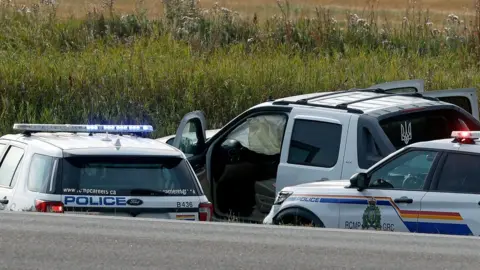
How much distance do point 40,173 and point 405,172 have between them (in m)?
3.12

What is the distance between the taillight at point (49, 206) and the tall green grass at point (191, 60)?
7.96m

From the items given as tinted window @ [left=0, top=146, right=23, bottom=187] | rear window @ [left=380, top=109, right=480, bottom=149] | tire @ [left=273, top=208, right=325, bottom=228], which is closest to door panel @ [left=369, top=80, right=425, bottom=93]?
rear window @ [left=380, top=109, right=480, bottom=149]

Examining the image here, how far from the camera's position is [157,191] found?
380 inches

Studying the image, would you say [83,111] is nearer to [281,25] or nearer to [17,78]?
[17,78]

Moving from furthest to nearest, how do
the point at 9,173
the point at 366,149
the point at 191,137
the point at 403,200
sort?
the point at 191,137
the point at 366,149
the point at 9,173
the point at 403,200

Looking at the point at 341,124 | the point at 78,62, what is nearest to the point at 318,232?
the point at 341,124

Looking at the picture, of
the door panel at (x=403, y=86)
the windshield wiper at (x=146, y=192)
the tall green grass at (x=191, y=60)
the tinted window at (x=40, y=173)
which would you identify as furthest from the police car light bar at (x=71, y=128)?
the tall green grass at (x=191, y=60)

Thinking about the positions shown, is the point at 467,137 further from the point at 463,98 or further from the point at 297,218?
the point at 463,98

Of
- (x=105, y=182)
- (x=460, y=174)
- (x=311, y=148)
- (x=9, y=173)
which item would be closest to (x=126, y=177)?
(x=105, y=182)

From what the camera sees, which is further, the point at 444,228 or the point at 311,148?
the point at 311,148

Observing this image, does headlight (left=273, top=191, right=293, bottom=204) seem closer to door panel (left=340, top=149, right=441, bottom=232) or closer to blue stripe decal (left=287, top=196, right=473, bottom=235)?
blue stripe decal (left=287, top=196, right=473, bottom=235)

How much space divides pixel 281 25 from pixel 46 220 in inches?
576

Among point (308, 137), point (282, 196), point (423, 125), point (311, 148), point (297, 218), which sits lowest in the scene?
point (297, 218)

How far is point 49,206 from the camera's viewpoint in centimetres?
936
